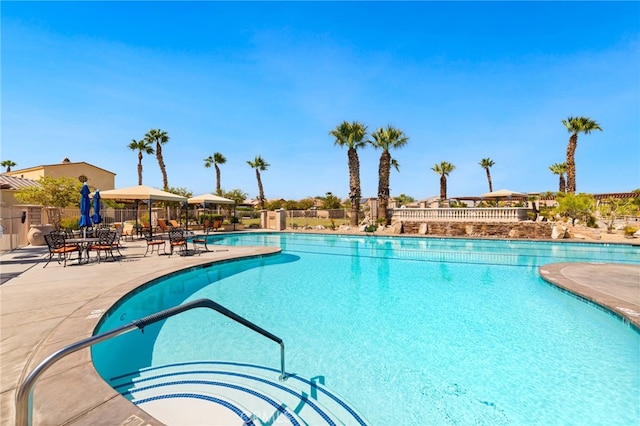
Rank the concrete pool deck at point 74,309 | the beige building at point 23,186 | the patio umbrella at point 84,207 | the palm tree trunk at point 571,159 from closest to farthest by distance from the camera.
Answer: the concrete pool deck at point 74,309 → the patio umbrella at point 84,207 → the beige building at point 23,186 → the palm tree trunk at point 571,159

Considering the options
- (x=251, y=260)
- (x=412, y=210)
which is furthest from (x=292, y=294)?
(x=412, y=210)

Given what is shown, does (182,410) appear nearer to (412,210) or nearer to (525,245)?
(525,245)

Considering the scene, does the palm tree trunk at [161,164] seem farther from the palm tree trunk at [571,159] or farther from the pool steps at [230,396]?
the palm tree trunk at [571,159]

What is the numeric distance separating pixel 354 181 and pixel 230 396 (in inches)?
921

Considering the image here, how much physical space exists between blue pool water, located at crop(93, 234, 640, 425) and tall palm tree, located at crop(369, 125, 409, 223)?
50.1 ft

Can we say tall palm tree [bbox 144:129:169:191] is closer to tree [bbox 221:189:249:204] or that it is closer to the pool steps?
tree [bbox 221:189:249:204]

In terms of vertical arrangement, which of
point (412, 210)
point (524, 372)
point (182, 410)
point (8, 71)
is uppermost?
point (8, 71)

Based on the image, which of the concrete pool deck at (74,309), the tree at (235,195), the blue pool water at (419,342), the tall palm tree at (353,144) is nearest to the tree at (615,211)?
the concrete pool deck at (74,309)

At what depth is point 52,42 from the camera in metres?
10.1

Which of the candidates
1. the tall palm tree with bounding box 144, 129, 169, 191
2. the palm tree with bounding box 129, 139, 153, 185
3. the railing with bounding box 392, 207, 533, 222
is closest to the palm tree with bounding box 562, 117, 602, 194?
the railing with bounding box 392, 207, 533, 222

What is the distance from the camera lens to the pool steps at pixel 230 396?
2.80 m

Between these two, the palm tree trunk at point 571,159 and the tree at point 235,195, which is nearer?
the palm tree trunk at point 571,159

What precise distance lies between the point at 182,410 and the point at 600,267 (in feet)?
40.0

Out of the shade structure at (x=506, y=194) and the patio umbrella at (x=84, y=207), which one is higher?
the shade structure at (x=506, y=194)
